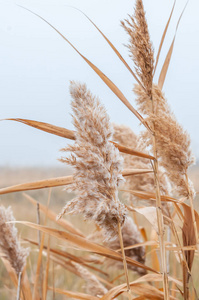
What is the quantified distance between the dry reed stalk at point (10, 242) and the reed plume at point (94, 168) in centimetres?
29

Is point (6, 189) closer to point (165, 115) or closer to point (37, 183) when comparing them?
point (37, 183)

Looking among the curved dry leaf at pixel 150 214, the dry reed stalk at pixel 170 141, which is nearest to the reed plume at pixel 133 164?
the curved dry leaf at pixel 150 214

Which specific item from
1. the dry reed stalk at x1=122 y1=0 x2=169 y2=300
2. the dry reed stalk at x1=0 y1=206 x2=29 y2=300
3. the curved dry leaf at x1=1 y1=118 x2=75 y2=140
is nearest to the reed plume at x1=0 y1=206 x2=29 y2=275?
the dry reed stalk at x1=0 y1=206 x2=29 y2=300

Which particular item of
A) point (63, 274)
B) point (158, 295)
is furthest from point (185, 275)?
point (63, 274)

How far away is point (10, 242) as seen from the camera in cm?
88

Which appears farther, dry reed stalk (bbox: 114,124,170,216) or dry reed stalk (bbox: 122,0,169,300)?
dry reed stalk (bbox: 114,124,170,216)

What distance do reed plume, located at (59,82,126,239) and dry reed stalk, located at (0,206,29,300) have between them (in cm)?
29

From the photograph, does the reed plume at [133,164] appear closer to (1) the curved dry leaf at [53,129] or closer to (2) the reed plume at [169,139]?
(2) the reed plume at [169,139]

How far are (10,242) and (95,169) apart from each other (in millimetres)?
394

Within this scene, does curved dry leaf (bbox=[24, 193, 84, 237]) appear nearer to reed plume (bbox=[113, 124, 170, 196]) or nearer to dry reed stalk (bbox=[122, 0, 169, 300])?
reed plume (bbox=[113, 124, 170, 196])

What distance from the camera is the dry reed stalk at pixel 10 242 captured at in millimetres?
849

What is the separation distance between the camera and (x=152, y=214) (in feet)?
2.96

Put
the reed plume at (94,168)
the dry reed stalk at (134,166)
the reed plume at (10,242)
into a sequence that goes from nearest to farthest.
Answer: the reed plume at (94,168)
the reed plume at (10,242)
the dry reed stalk at (134,166)

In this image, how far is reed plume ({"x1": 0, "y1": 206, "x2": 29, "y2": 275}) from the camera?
0.85 m
